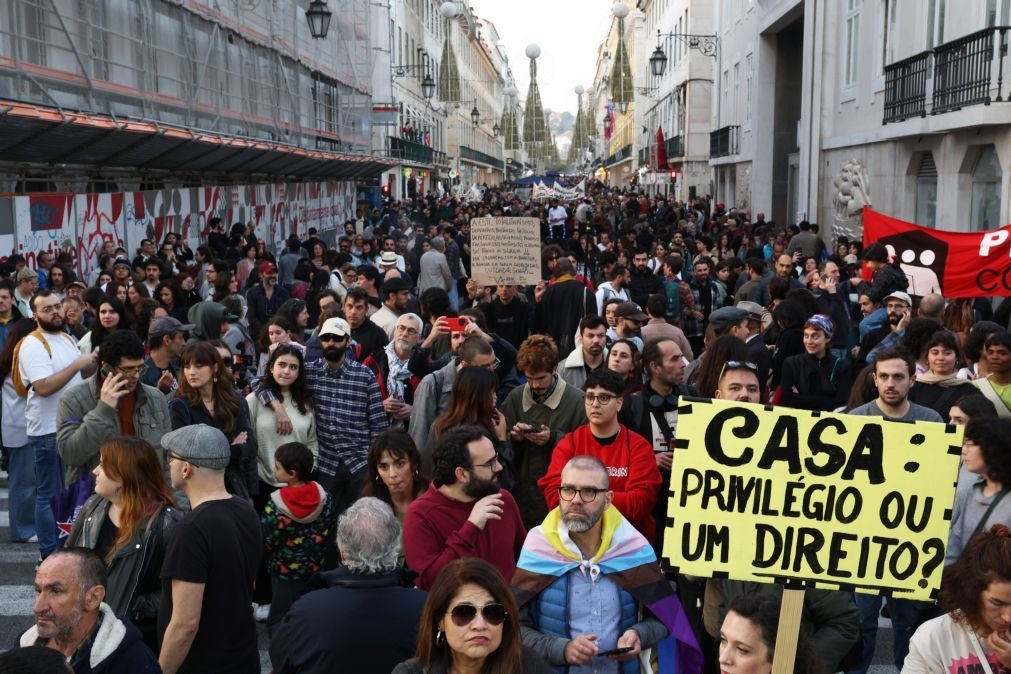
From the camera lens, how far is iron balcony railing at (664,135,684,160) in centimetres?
5159

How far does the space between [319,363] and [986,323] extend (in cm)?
423

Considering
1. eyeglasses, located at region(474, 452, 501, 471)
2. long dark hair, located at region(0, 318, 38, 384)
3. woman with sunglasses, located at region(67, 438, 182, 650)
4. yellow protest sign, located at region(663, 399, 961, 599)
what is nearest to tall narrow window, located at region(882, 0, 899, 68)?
long dark hair, located at region(0, 318, 38, 384)

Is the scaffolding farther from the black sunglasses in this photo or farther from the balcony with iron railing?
the black sunglasses

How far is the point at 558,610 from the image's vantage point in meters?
4.28

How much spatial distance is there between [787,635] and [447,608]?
3.59ft

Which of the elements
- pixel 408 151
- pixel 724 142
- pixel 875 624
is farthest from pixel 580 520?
pixel 408 151

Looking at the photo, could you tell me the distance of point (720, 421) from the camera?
4.16 m

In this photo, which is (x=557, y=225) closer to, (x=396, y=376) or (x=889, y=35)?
(x=889, y=35)

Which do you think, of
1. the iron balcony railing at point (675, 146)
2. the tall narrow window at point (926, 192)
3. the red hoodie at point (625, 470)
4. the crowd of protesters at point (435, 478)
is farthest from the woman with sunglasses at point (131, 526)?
the iron balcony railing at point (675, 146)

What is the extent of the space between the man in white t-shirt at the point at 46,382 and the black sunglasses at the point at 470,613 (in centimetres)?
486

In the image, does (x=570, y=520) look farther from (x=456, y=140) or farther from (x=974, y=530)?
(x=456, y=140)

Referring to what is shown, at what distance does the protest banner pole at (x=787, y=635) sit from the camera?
12.0 ft

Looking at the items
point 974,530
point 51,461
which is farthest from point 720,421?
point 51,461

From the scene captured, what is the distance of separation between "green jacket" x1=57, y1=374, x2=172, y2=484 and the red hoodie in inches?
80.6
